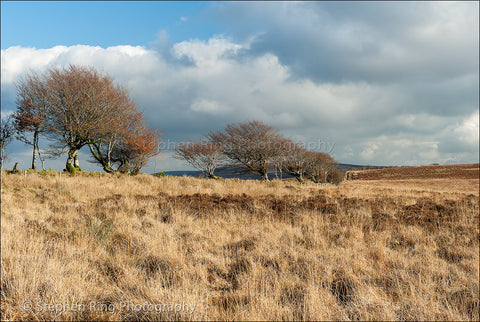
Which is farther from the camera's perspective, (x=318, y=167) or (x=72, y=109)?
(x=318, y=167)

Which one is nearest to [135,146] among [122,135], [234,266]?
[122,135]

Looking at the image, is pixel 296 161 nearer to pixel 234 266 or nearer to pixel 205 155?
pixel 205 155

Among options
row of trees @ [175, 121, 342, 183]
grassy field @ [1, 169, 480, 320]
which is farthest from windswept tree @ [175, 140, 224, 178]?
grassy field @ [1, 169, 480, 320]

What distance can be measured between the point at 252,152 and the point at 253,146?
0.99 meters

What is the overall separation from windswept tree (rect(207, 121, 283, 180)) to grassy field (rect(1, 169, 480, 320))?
102 ft

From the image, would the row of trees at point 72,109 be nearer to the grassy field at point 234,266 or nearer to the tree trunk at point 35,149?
the tree trunk at point 35,149

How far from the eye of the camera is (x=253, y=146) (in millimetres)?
39688

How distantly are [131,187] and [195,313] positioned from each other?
13543 mm

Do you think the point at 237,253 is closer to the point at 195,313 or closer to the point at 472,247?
the point at 195,313

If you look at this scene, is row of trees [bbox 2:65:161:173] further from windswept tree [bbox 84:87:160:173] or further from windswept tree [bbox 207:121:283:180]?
windswept tree [bbox 207:121:283:180]

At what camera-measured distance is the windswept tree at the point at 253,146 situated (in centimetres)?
3981

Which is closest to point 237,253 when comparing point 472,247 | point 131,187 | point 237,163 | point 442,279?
point 442,279

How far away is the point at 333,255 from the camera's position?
5.15m

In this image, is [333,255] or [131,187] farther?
[131,187]
